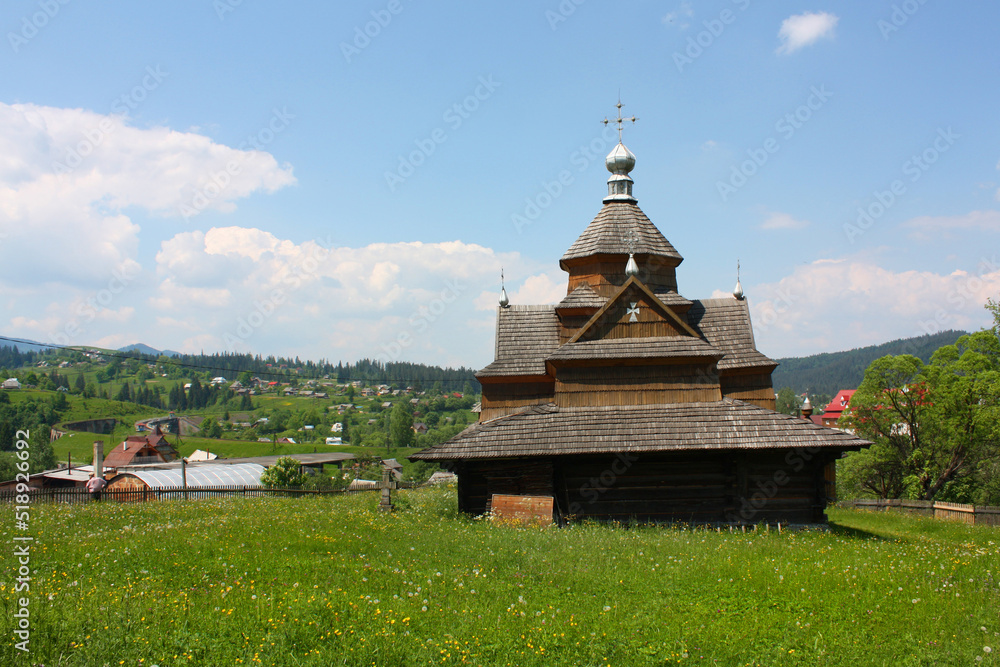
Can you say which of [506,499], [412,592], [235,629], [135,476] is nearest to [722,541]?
[506,499]

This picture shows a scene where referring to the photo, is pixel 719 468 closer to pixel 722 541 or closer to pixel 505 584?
pixel 722 541

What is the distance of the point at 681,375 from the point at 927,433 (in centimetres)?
2385

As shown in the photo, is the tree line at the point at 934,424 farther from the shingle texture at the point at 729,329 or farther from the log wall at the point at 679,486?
the log wall at the point at 679,486

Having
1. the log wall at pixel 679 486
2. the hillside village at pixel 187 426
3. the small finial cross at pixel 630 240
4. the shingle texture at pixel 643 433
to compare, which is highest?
the small finial cross at pixel 630 240

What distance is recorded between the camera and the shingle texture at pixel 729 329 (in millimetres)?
20603

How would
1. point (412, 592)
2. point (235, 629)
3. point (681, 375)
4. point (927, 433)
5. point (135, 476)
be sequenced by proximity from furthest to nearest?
point (135, 476), point (927, 433), point (681, 375), point (412, 592), point (235, 629)

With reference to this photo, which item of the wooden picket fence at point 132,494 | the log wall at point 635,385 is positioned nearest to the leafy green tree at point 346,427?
the wooden picket fence at point 132,494

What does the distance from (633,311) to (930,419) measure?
→ 78.4 feet

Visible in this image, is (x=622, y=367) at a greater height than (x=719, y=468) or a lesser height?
greater

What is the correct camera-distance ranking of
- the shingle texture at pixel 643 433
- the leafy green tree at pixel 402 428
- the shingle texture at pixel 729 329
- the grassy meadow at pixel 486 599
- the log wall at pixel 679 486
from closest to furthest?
the grassy meadow at pixel 486 599
the shingle texture at pixel 643 433
the log wall at pixel 679 486
the shingle texture at pixel 729 329
the leafy green tree at pixel 402 428

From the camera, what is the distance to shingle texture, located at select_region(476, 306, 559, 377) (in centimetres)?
2077

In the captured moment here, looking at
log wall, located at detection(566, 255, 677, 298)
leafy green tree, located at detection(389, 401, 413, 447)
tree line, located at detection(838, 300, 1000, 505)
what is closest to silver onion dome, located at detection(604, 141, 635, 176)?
log wall, located at detection(566, 255, 677, 298)

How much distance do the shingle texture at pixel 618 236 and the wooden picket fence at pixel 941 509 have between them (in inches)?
540

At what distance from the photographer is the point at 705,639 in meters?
7.45
